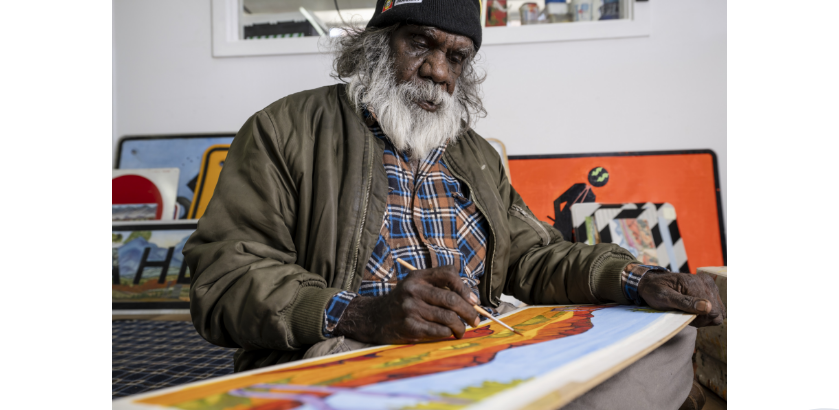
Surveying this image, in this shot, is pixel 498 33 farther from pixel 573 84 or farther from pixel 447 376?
pixel 447 376

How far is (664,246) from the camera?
9.87ft

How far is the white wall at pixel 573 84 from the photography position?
123 inches

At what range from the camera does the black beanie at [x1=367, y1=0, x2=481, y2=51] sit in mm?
1439

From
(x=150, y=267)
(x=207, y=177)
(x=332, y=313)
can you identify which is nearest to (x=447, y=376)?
(x=332, y=313)

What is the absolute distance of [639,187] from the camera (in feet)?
10.2

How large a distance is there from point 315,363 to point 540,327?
1.69 ft

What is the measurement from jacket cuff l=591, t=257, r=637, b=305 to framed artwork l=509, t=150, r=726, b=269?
1756 mm

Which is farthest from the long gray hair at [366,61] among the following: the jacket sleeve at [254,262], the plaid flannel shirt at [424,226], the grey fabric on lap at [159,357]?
the grey fabric on lap at [159,357]

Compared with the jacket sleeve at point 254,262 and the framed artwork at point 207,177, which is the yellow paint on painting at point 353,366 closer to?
the jacket sleeve at point 254,262

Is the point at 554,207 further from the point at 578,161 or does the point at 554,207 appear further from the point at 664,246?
the point at 664,246

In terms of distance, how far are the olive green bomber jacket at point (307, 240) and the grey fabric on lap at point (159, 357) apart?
98cm

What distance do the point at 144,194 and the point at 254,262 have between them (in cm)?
272

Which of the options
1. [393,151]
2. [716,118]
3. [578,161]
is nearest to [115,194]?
[393,151]

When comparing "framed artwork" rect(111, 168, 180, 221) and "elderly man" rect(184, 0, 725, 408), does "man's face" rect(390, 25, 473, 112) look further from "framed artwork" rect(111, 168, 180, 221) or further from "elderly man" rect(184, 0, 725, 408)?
"framed artwork" rect(111, 168, 180, 221)
